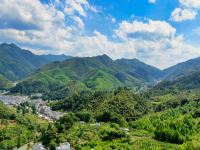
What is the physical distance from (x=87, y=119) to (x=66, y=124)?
92.4 ft

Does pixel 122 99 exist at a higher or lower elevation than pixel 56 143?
higher

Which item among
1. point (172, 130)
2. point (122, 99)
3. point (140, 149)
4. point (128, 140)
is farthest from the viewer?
point (122, 99)

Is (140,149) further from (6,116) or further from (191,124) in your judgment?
(6,116)

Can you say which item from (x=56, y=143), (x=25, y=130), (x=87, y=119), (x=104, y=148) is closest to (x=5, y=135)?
(x=25, y=130)

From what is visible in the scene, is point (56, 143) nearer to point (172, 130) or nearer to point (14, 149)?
point (14, 149)

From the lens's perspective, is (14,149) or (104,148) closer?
(104,148)

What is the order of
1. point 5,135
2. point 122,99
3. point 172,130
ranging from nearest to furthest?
point 172,130
point 5,135
point 122,99

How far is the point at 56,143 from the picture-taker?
4151 inches

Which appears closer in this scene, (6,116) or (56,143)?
(56,143)

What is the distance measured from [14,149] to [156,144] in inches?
2326

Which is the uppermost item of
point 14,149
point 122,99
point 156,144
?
point 122,99

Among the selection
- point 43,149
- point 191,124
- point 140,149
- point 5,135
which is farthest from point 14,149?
point 191,124

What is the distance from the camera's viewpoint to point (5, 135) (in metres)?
144

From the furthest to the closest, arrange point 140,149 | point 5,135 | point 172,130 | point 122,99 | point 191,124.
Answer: point 122,99 < point 5,135 < point 191,124 < point 172,130 < point 140,149
